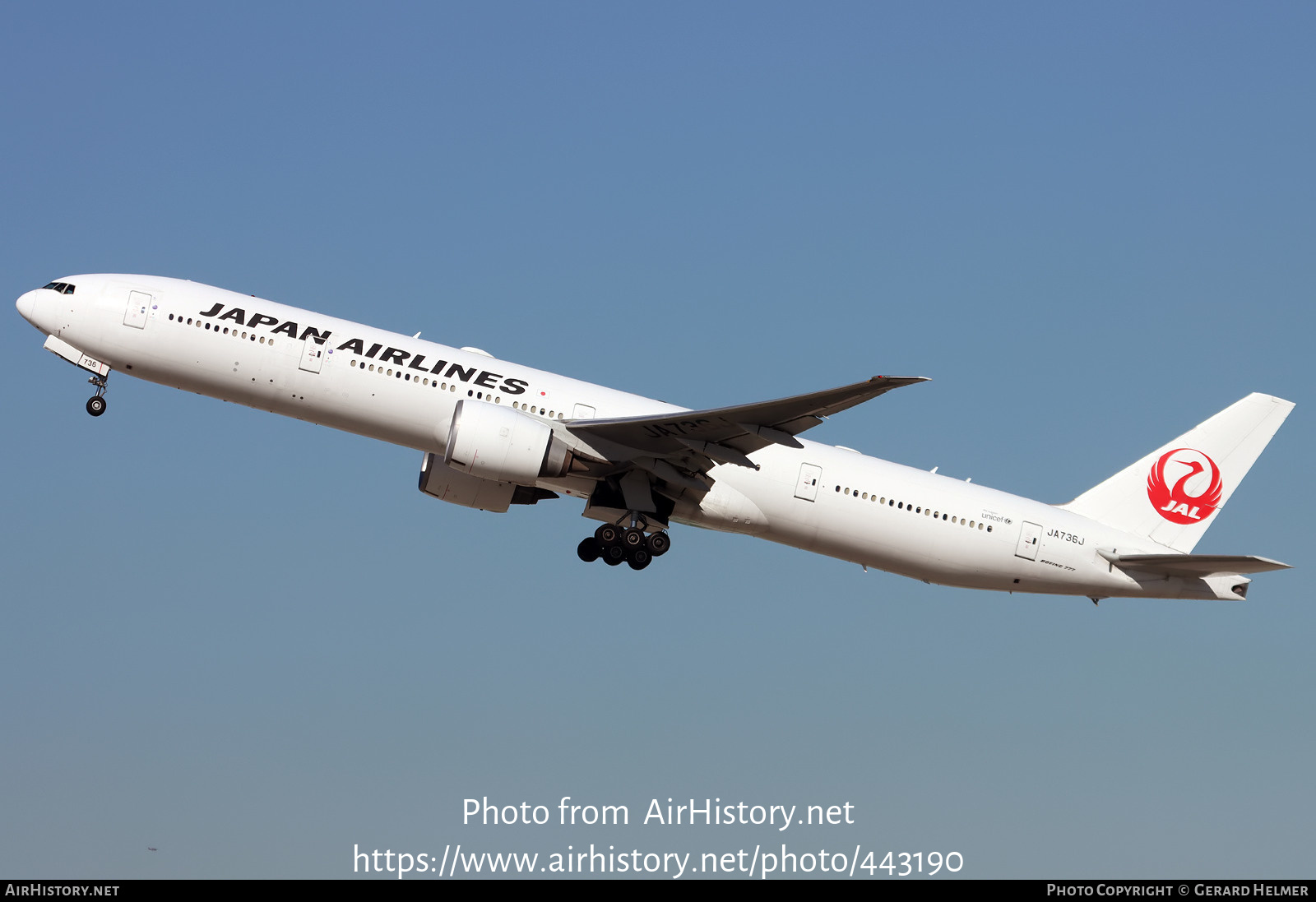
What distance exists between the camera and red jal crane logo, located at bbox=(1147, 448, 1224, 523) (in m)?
37.8

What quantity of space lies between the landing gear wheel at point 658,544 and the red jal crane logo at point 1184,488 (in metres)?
12.9

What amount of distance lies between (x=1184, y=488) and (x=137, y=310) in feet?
86.6

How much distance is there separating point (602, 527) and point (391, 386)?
239 inches

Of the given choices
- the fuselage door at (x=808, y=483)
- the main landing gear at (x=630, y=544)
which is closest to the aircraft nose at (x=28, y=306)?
the main landing gear at (x=630, y=544)

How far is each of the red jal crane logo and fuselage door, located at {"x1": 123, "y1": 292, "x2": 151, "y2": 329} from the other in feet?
82.8

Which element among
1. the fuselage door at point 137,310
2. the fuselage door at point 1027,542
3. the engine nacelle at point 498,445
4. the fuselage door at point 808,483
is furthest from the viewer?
the fuselage door at point 1027,542

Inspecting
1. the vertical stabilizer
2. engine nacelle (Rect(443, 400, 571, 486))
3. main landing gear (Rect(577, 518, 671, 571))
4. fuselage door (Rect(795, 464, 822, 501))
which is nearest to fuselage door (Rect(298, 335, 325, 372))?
engine nacelle (Rect(443, 400, 571, 486))

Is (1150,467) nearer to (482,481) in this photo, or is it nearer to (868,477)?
(868,477)

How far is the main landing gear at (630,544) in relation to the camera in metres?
34.8

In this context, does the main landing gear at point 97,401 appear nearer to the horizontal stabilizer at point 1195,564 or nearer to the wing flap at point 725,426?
the wing flap at point 725,426

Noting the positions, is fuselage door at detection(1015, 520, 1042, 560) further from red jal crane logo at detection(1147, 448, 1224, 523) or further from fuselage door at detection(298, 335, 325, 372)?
fuselage door at detection(298, 335, 325, 372)

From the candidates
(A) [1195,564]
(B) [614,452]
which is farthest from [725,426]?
(A) [1195,564]

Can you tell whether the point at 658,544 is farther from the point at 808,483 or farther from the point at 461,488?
the point at 461,488
